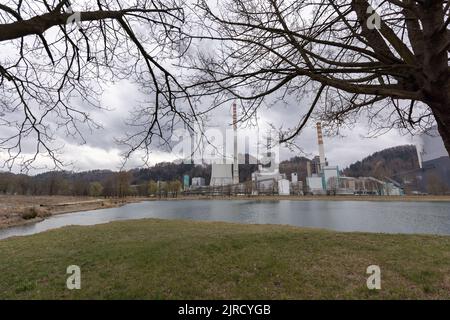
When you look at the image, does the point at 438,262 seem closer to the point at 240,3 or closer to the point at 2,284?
the point at 240,3

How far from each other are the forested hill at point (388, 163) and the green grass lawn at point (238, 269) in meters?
80.2

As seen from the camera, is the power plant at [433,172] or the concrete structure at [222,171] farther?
the power plant at [433,172]

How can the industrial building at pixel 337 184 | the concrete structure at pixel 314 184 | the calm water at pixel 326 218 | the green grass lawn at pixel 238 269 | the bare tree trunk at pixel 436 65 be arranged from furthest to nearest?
1. the concrete structure at pixel 314 184
2. the industrial building at pixel 337 184
3. the calm water at pixel 326 218
4. the green grass lawn at pixel 238 269
5. the bare tree trunk at pixel 436 65

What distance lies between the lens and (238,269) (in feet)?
14.6

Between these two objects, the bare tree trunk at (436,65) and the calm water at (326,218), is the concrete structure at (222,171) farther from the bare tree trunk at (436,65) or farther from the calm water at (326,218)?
the calm water at (326,218)

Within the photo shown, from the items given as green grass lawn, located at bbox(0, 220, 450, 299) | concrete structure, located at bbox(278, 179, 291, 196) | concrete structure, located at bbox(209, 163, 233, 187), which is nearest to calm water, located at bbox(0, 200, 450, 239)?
concrete structure, located at bbox(209, 163, 233, 187)

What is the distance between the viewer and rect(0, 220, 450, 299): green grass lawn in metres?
3.66

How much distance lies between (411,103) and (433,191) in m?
66.6

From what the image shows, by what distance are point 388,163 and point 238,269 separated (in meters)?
97.4

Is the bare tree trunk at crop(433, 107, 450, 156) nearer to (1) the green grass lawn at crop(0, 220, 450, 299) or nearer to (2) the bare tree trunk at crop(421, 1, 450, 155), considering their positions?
(2) the bare tree trunk at crop(421, 1, 450, 155)

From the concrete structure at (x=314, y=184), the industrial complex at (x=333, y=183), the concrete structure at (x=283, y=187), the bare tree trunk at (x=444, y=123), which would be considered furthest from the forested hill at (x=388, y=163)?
the bare tree trunk at (x=444, y=123)

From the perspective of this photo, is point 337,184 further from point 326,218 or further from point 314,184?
point 326,218

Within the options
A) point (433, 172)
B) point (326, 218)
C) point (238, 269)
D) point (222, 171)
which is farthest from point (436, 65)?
point (433, 172)

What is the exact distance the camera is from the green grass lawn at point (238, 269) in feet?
12.0
